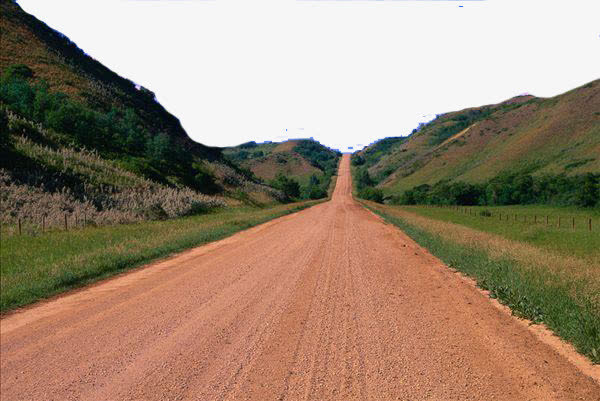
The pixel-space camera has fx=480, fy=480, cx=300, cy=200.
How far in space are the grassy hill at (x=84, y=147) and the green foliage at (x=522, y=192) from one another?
30.9m

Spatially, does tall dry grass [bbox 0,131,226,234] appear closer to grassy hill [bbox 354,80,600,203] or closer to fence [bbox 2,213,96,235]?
fence [bbox 2,213,96,235]

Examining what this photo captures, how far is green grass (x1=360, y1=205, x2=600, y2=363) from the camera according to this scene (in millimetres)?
6945

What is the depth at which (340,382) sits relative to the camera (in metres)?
5.50

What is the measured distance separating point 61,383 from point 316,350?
316 centimetres

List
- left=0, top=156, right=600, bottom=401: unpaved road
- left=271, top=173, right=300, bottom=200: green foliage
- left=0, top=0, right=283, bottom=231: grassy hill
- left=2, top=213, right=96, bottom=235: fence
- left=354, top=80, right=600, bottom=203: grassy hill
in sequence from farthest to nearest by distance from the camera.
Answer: left=271, top=173, right=300, bottom=200: green foliage, left=354, top=80, right=600, bottom=203: grassy hill, left=0, top=0, right=283, bottom=231: grassy hill, left=2, top=213, right=96, bottom=235: fence, left=0, top=156, right=600, bottom=401: unpaved road

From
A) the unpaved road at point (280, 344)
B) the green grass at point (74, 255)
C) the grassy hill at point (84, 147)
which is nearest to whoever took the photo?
the unpaved road at point (280, 344)

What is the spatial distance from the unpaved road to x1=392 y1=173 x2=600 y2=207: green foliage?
184 ft

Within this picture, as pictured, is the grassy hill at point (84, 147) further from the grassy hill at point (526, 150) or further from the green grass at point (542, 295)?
the grassy hill at point (526, 150)

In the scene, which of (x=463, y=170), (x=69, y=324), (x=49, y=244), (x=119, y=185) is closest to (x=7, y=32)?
(x=119, y=185)

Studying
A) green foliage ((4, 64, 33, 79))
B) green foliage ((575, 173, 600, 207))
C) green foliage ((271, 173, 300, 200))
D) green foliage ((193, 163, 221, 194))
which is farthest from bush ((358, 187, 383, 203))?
green foliage ((4, 64, 33, 79))

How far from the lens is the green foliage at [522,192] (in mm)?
59000

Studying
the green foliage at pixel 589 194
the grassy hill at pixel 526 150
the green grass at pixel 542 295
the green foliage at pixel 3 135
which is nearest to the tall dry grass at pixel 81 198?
the green foliage at pixel 3 135

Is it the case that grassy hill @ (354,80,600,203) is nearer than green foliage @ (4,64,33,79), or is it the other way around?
green foliage @ (4,64,33,79)

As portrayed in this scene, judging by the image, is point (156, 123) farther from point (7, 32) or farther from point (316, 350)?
point (316, 350)
